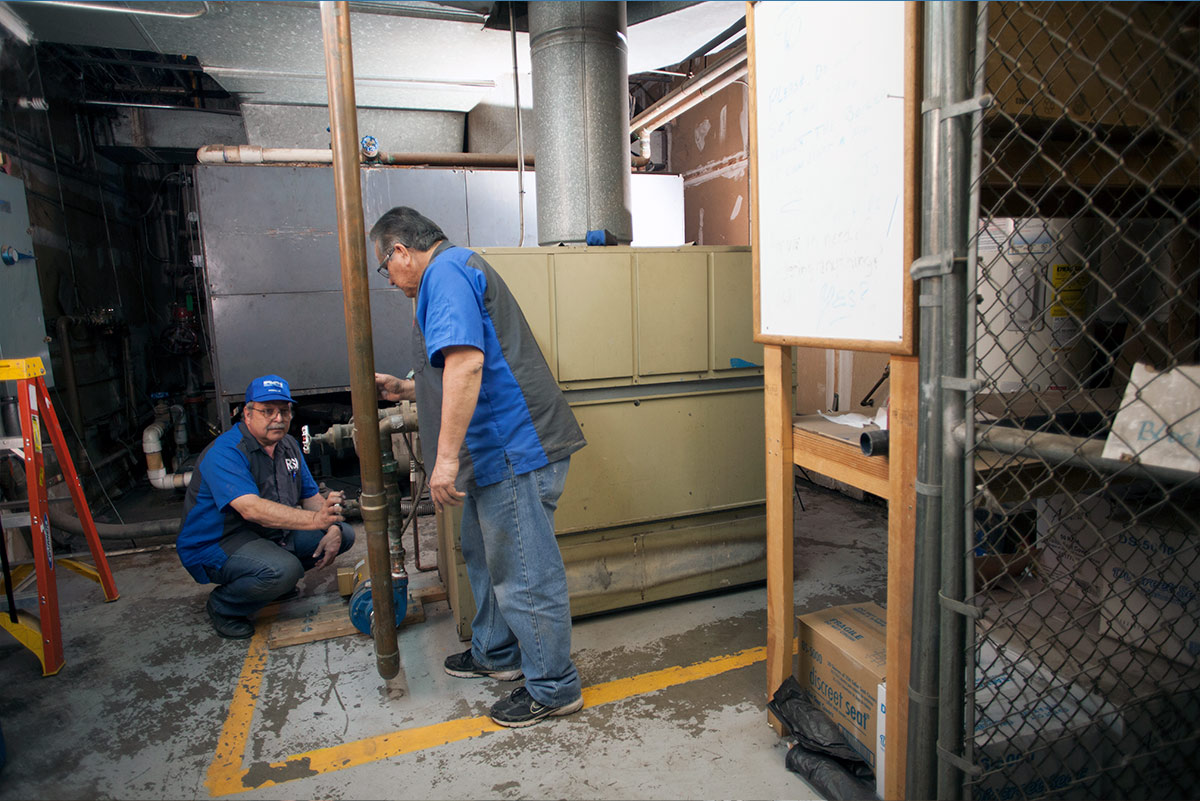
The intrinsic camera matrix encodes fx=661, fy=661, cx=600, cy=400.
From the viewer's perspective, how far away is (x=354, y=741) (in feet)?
7.86

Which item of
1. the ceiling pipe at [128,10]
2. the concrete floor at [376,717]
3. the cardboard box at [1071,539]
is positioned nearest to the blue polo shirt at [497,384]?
the concrete floor at [376,717]

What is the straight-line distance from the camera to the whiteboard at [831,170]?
156 cm

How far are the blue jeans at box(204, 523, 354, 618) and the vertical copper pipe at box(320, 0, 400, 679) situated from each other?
941mm

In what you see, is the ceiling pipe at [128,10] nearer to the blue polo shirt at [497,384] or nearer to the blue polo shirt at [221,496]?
the blue polo shirt at [221,496]

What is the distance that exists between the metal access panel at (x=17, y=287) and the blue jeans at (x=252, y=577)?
1995 millimetres

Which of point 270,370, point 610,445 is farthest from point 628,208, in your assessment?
point 270,370

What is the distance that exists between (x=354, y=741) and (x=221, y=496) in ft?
4.51

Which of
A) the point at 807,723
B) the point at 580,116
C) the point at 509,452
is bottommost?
the point at 807,723

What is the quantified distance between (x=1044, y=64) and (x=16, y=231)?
17.7 feet

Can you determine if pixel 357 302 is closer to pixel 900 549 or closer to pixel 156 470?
pixel 900 549

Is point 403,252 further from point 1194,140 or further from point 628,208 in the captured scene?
point 1194,140

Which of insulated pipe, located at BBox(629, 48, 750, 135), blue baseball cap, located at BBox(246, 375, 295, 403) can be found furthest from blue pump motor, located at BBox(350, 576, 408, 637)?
insulated pipe, located at BBox(629, 48, 750, 135)

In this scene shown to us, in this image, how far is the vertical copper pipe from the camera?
85.7 inches

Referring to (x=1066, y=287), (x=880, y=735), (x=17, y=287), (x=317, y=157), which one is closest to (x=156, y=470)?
(x=17, y=287)
